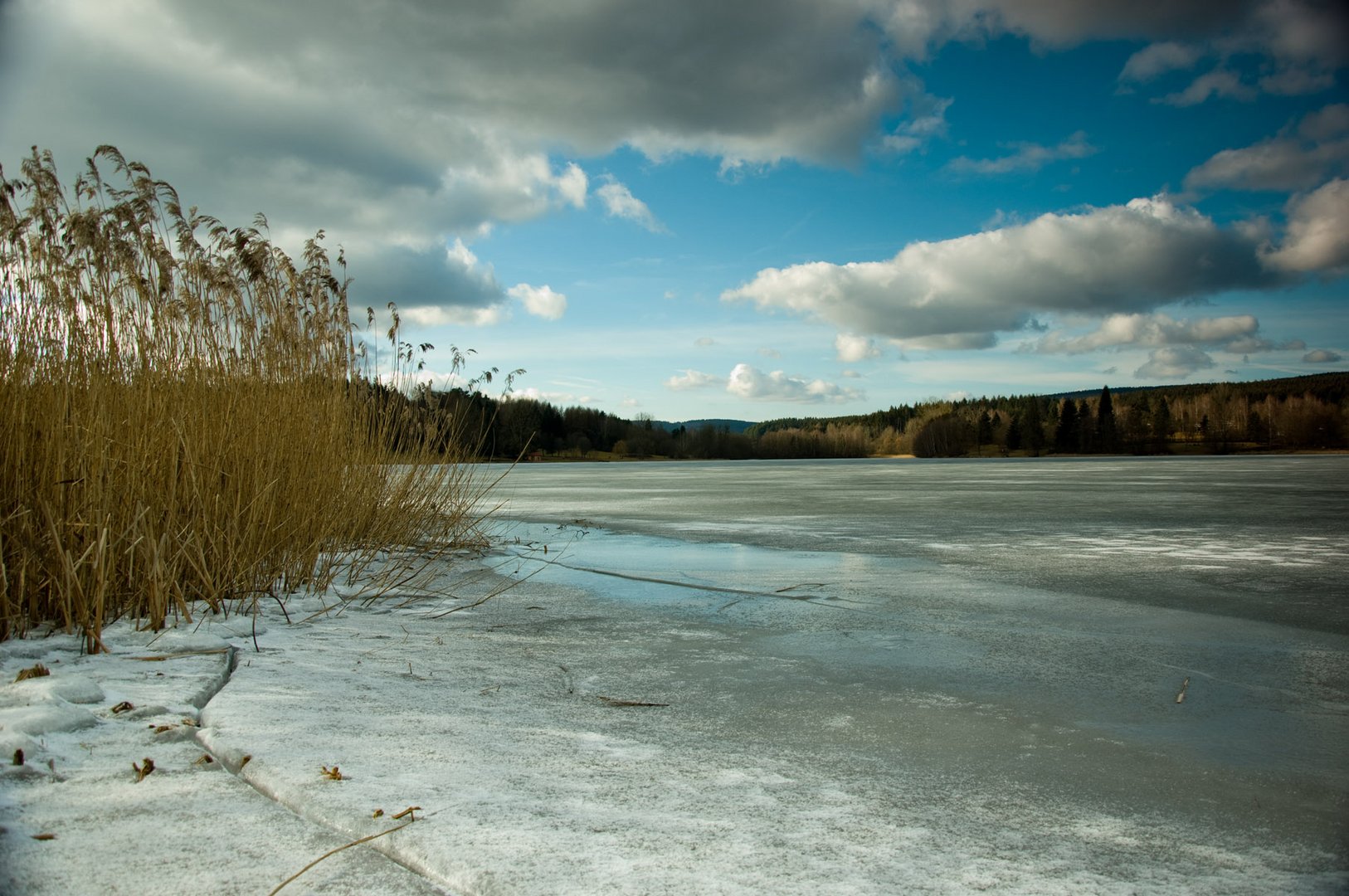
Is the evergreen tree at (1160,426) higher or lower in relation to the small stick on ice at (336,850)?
higher

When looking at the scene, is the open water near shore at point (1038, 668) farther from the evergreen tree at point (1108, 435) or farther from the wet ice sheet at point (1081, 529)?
the evergreen tree at point (1108, 435)

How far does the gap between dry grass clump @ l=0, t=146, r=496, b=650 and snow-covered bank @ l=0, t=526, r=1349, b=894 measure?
36 cm

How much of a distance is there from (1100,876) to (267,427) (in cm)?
408

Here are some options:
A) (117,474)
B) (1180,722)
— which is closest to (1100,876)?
(1180,722)

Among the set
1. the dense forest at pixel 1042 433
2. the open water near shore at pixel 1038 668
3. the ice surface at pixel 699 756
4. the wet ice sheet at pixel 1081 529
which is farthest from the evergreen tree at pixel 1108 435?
the ice surface at pixel 699 756

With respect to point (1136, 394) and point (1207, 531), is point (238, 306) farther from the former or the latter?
point (1136, 394)

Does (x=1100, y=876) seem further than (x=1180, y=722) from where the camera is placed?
No

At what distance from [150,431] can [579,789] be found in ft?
9.11

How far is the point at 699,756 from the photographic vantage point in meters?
2.06

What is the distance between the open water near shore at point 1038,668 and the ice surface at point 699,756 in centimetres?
1

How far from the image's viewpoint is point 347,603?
13.9 ft

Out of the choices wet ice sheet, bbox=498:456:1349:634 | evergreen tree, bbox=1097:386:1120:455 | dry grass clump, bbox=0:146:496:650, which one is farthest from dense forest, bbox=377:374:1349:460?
dry grass clump, bbox=0:146:496:650

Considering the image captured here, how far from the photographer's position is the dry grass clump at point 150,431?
3045 mm

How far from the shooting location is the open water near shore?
177 cm
